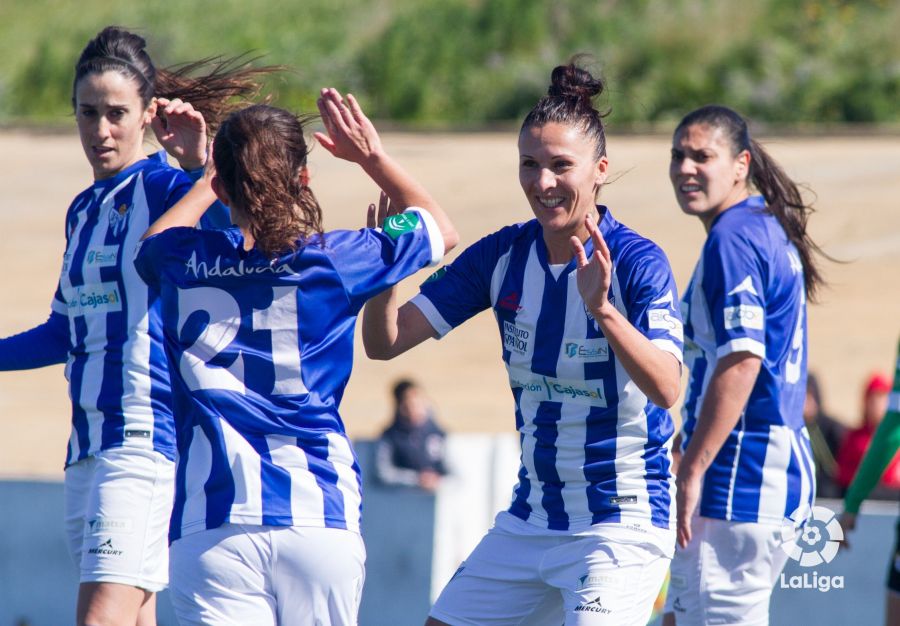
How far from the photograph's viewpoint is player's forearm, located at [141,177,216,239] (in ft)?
12.5

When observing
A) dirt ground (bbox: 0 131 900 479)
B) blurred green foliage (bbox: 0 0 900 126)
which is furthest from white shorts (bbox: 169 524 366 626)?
blurred green foliage (bbox: 0 0 900 126)

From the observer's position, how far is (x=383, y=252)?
12.0ft

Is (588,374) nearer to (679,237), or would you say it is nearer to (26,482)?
(26,482)

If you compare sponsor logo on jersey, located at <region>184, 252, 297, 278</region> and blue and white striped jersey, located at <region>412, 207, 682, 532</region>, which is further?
blue and white striped jersey, located at <region>412, 207, 682, 532</region>

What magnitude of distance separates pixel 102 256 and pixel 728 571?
230cm

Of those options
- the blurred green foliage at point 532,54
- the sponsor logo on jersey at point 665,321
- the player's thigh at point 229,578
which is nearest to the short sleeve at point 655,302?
the sponsor logo on jersey at point 665,321

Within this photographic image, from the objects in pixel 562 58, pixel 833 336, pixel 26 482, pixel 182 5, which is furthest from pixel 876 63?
pixel 26 482

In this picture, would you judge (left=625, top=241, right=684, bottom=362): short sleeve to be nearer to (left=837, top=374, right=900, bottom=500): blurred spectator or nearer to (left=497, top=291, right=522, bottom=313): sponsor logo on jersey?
(left=497, top=291, right=522, bottom=313): sponsor logo on jersey

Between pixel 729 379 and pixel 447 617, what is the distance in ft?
4.20

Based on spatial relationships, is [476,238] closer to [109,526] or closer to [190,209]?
[109,526]

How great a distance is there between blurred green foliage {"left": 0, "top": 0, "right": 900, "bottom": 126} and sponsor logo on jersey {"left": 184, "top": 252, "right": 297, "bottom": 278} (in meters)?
22.2

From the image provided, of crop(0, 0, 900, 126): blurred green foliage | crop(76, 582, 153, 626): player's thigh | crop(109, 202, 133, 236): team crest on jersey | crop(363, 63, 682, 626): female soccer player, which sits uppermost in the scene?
crop(0, 0, 900, 126): blurred green foliage

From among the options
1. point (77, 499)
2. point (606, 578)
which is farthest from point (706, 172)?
point (77, 499)

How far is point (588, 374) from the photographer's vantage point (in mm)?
3793
